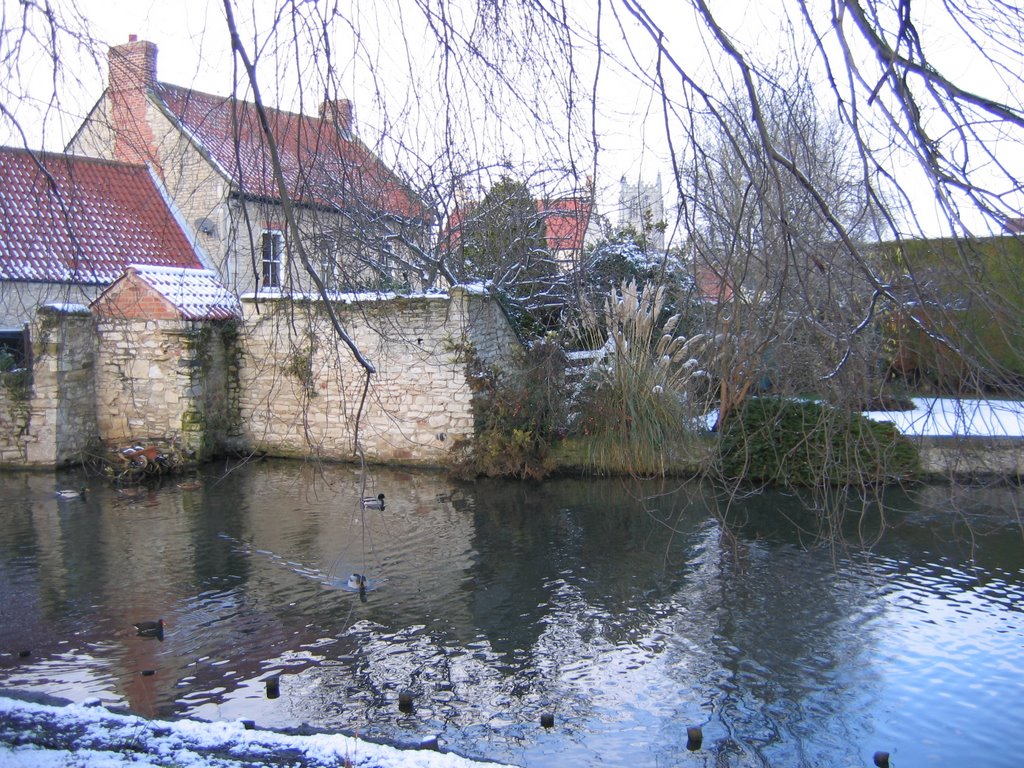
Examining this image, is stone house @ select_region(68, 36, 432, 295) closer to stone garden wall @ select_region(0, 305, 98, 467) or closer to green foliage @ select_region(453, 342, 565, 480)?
green foliage @ select_region(453, 342, 565, 480)

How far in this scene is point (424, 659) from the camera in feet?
18.5

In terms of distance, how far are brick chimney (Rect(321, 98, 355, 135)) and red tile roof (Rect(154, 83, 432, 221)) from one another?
3 centimetres

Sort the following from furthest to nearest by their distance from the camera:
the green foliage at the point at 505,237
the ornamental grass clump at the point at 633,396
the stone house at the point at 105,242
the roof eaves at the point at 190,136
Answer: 1. the stone house at the point at 105,242
2. the ornamental grass clump at the point at 633,396
3. the green foliage at the point at 505,237
4. the roof eaves at the point at 190,136

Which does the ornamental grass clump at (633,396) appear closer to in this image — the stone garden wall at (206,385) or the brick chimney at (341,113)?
the stone garden wall at (206,385)

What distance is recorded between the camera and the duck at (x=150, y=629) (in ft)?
19.4

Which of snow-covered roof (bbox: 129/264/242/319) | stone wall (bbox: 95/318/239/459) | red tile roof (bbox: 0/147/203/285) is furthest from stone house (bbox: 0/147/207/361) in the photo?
stone wall (bbox: 95/318/239/459)

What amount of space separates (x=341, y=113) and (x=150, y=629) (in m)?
4.13

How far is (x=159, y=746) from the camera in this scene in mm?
3297

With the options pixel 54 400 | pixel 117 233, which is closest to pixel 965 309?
pixel 54 400

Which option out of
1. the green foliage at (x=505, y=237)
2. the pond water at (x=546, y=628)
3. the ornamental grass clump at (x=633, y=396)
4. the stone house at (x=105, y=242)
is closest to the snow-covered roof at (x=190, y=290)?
the stone house at (x=105, y=242)

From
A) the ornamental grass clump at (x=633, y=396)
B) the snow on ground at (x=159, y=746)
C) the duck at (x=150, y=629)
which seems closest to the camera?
the snow on ground at (x=159, y=746)

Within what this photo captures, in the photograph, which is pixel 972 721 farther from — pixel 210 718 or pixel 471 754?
pixel 210 718

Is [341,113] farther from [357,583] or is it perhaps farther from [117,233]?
[117,233]

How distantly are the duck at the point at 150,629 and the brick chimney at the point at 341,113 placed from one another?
4.01 meters
